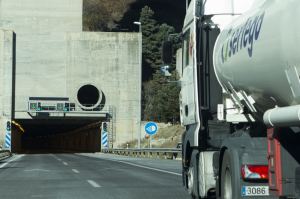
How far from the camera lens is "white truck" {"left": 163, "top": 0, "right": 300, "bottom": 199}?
6.34 m

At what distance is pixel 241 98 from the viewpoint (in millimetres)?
8438

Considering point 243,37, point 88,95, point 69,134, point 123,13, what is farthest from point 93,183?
point 123,13

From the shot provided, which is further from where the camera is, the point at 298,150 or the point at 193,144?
the point at 193,144

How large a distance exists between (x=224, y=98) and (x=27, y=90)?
209 ft

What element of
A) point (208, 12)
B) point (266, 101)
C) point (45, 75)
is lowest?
point (266, 101)

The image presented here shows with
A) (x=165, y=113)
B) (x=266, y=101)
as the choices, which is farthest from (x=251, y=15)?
(x=165, y=113)

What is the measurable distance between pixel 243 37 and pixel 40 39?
220 ft

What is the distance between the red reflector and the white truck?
13 mm

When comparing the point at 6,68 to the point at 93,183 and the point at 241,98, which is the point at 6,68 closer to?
the point at 93,183

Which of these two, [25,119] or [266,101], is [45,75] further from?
[266,101]

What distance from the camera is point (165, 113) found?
68.1 metres

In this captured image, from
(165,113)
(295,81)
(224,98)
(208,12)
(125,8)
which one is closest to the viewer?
(295,81)

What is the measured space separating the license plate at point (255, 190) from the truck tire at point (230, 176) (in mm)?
83

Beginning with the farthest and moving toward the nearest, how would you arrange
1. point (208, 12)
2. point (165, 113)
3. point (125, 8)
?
1. point (125, 8)
2. point (165, 113)
3. point (208, 12)
